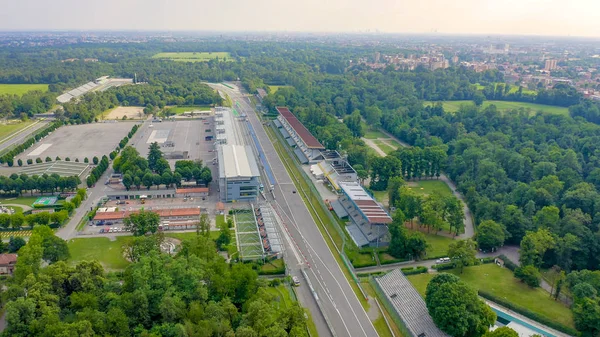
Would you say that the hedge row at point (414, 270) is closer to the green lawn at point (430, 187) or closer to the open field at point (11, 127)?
the green lawn at point (430, 187)

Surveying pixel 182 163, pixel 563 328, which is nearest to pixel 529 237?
pixel 563 328

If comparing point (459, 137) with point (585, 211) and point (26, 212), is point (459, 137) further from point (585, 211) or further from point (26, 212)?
point (26, 212)

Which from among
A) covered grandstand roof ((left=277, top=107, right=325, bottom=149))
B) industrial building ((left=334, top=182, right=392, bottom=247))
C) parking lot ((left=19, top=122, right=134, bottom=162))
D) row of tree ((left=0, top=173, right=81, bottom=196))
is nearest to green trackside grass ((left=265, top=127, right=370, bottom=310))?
industrial building ((left=334, top=182, right=392, bottom=247))

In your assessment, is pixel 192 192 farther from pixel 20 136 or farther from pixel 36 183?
pixel 20 136

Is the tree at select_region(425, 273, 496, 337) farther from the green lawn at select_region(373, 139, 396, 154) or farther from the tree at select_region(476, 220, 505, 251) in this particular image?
the green lawn at select_region(373, 139, 396, 154)

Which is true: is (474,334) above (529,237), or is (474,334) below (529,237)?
below

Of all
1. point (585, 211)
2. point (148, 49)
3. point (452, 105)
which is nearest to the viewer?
point (585, 211)
